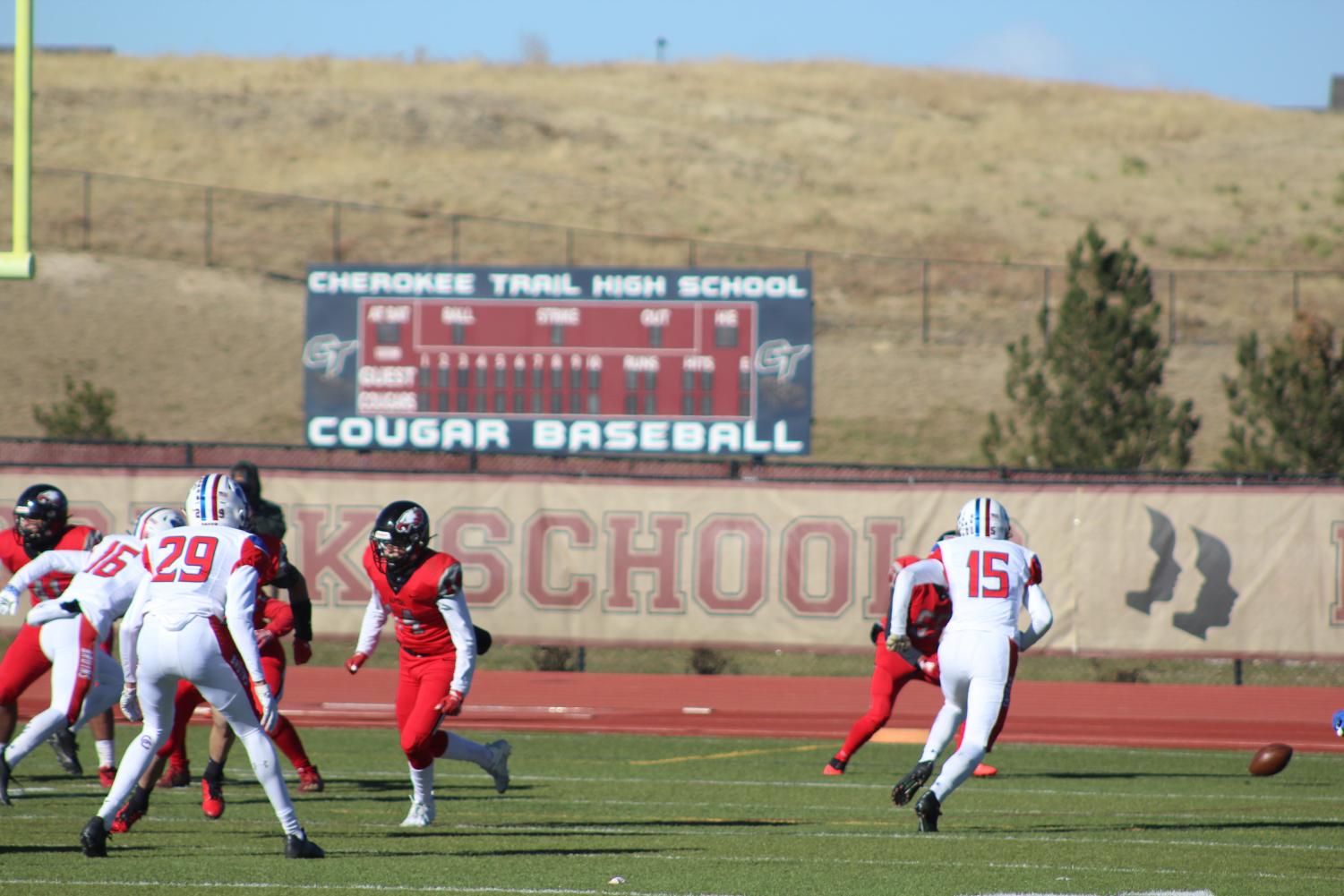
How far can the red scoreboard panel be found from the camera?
20.7 metres

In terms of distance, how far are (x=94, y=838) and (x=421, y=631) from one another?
2.13 metres

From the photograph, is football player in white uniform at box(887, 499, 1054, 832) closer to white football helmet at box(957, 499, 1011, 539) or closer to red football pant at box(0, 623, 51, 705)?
white football helmet at box(957, 499, 1011, 539)

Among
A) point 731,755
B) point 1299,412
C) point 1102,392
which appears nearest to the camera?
Result: point 731,755

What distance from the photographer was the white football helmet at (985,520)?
31.0 feet

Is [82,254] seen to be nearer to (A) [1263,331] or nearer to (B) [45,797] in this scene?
(A) [1263,331]

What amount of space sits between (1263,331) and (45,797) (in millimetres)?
40167

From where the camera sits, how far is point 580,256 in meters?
49.5

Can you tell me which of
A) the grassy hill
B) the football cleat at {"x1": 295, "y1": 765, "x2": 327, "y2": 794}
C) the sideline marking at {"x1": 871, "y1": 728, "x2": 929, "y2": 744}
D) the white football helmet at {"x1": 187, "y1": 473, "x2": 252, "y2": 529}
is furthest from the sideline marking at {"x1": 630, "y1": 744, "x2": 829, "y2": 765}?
the grassy hill

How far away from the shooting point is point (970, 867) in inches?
306

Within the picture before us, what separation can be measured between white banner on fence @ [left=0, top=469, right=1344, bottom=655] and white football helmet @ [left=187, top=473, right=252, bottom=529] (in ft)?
33.7

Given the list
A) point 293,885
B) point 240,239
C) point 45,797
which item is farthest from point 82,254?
point 293,885

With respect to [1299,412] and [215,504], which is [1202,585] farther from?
[215,504]

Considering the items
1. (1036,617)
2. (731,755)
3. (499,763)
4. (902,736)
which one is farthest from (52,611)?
(902,736)

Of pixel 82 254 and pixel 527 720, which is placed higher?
pixel 82 254
